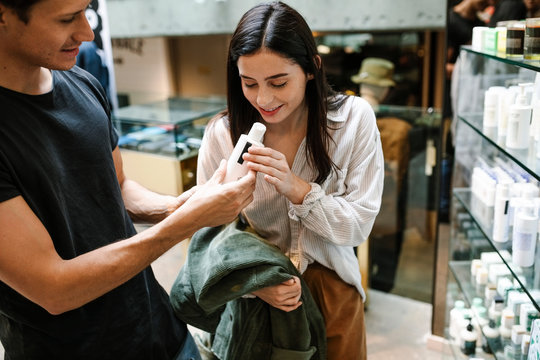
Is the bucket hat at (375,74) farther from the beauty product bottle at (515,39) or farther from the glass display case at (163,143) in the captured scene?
the beauty product bottle at (515,39)

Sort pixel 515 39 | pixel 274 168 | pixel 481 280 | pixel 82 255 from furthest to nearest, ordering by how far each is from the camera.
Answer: pixel 481 280
pixel 515 39
pixel 274 168
pixel 82 255

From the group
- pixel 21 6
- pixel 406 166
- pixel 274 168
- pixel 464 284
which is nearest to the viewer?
pixel 21 6

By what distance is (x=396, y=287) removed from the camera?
3492 millimetres

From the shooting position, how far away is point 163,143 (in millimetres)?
3053

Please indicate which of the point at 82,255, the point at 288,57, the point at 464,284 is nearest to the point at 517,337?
the point at 464,284

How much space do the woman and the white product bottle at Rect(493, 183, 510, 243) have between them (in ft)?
2.12

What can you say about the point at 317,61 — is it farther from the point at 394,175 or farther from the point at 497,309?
the point at 394,175

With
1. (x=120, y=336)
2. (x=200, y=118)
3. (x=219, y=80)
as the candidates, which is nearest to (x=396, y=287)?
(x=200, y=118)

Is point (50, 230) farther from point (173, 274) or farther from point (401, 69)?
point (401, 69)

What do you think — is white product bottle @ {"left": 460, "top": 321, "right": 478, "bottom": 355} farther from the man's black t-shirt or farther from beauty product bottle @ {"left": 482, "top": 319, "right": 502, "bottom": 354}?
the man's black t-shirt

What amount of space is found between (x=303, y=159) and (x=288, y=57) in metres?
0.28

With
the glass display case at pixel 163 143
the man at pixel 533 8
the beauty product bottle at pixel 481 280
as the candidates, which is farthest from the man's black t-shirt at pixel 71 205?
the man at pixel 533 8

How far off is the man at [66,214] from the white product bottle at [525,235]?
89 cm

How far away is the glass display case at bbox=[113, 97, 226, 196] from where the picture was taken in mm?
2965
